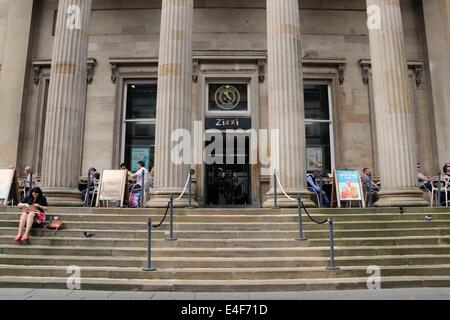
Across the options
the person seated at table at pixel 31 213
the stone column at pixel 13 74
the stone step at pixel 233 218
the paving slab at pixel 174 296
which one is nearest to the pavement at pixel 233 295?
the paving slab at pixel 174 296

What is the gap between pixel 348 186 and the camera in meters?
13.4

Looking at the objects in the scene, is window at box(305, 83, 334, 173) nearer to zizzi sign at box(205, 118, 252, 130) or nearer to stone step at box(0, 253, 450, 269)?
zizzi sign at box(205, 118, 252, 130)

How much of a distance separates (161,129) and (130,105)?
618cm

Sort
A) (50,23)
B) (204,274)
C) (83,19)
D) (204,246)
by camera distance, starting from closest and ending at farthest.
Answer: (204,274), (204,246), (83,19), (50,23)

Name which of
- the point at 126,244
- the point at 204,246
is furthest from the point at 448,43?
the point at 126,244

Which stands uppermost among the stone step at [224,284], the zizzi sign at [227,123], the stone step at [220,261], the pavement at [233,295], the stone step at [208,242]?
the zizzi sign at [227,123]

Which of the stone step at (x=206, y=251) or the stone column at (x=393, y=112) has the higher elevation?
the stone column at (x=393, y=112)

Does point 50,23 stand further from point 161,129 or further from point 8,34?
point 161,129

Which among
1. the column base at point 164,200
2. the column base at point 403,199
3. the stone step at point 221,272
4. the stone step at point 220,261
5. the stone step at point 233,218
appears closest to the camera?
the stone step at point 221,272

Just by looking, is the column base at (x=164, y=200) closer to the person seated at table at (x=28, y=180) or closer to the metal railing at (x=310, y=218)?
the metal railing at (x=310, y=218)

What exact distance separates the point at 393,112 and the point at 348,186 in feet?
9.33

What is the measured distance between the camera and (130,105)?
17797 millimetres

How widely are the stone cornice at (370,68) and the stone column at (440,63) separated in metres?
0.45

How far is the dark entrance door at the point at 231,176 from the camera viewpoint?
16816mm
